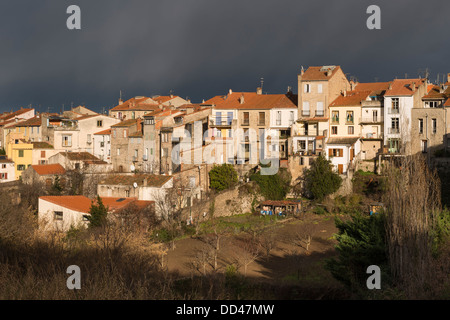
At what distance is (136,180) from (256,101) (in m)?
18.1

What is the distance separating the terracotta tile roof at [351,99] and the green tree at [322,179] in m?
8.77

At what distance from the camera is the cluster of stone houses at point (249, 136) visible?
149 ft

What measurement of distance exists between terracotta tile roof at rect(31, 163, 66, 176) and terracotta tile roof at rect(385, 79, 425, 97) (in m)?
33.2

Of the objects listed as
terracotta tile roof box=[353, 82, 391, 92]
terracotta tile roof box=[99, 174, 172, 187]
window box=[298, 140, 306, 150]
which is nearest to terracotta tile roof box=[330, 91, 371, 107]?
terracotta tile roof box=[353, 82, 391, 92]

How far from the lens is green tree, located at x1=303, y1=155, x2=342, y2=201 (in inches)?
1692

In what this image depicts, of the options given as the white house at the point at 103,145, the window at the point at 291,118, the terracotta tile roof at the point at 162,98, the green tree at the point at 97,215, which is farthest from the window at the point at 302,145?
the terracotta tile roof at the point at 162,98

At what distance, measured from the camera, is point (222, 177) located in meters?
47.1

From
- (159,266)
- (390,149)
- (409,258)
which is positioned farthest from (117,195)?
(409,258)

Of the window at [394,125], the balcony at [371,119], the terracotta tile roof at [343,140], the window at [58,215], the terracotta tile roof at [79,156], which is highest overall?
the balcony at [371,119]

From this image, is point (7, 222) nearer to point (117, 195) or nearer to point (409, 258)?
point (117, 195)

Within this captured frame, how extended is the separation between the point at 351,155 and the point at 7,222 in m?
29.6

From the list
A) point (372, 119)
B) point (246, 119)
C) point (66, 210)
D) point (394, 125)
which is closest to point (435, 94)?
point (394, 125)

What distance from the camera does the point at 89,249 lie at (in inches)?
976

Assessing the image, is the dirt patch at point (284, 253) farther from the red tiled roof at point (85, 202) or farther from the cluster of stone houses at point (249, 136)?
the cluster of stone houses at point (249, 136)
